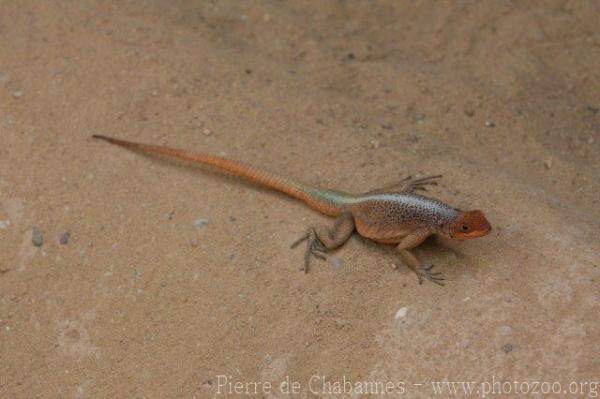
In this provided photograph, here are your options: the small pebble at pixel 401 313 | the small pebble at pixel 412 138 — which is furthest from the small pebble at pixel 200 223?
the small pebble at pixel 412 138

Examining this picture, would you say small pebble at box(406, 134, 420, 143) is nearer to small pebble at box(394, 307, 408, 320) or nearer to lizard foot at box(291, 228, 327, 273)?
lizard foot at box(291, 228, 327, 273)

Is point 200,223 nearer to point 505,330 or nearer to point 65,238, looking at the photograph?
point 65,238

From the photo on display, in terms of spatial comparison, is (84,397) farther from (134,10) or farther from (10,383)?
(134,10)

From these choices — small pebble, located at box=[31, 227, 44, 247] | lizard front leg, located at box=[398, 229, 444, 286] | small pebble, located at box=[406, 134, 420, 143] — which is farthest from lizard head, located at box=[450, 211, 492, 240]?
small pebble, located at box=[31, 227, 44, 247]

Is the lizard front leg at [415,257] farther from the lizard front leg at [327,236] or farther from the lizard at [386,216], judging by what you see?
the lizard front leg at [327,236]

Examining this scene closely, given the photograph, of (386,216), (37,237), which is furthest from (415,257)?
(37,237)
